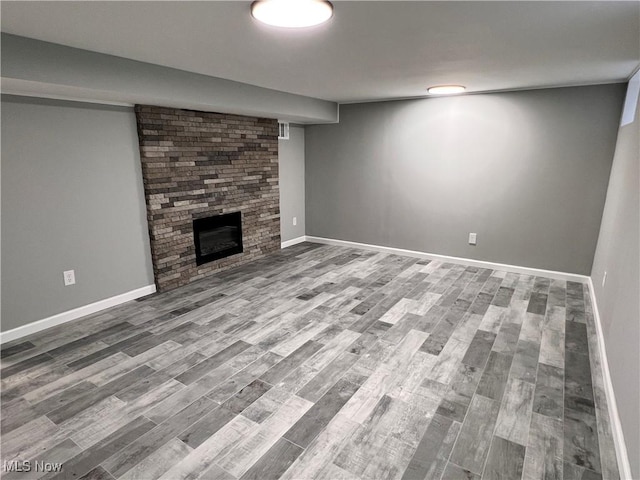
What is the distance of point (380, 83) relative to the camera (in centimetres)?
362

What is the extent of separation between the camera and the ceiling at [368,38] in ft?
5.70

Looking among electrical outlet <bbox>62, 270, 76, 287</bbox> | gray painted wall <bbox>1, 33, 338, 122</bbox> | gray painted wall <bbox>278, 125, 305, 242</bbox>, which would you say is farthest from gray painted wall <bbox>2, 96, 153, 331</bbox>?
gray painted wall <bbox>278, 125, 305, 242</bbox>

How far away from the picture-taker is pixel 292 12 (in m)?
1.73

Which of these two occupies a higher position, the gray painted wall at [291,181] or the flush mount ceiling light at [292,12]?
the flush mount ceiling light at [292,12]

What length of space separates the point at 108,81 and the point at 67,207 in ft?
3.85

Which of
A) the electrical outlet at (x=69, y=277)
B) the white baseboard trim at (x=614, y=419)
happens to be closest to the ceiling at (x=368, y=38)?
the electrical outlet at (x=69, y=277)

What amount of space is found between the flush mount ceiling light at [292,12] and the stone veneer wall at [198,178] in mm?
2204

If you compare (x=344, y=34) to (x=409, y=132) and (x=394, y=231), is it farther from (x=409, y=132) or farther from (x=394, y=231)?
(x=394, y=231)

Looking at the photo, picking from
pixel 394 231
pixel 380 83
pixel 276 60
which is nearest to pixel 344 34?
pixel 276 60

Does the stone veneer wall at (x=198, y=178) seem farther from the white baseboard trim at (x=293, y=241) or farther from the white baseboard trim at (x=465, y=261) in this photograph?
the white baseboard trim at (x=465, y=261)

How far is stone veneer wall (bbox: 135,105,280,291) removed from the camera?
367 cm

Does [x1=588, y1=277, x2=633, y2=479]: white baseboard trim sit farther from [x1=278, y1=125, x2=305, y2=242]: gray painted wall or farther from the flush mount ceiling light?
[x1=278, y1=125, x2=305, y2=242]: gray painted wall

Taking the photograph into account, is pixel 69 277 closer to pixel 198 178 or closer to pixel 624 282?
pixel 198 178

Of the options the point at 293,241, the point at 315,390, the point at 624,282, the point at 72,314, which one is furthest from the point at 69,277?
the point at 624,282
